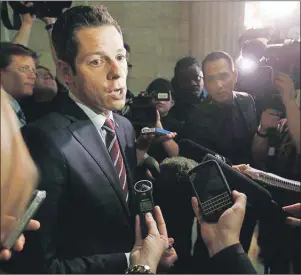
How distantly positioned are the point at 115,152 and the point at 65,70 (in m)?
0.25

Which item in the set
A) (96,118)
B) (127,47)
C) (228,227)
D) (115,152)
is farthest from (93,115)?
(228,227)

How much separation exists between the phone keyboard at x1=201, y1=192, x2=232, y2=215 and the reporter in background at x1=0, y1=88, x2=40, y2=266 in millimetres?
422

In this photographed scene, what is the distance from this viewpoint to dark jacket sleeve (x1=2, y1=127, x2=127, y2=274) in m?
0.77

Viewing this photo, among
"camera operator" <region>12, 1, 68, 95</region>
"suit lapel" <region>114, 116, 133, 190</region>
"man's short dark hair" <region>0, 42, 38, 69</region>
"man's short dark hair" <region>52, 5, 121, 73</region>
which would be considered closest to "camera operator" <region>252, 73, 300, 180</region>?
"suit lapel" <region>114, 116, 133, 190</region>

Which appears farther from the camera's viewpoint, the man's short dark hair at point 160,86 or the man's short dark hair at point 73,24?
the man's short dark hair at point 160,86

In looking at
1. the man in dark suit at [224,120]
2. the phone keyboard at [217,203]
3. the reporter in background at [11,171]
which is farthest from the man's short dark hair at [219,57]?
the reporter in background at [11,171]

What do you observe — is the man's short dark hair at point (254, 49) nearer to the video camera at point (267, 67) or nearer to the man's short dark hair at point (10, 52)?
the video camera at point (267, 67)

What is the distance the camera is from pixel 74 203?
0.81 metres

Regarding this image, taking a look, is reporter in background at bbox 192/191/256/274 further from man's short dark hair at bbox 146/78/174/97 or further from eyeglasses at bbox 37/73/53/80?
eyeglasses at bbox 37/73/53/80

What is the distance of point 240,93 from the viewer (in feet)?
3.06

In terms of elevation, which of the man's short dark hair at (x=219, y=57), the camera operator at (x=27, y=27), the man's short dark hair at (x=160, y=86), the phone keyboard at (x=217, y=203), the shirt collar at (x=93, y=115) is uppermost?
the camera operator at (x=27, y=27)

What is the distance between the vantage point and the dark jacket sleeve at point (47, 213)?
775 mm

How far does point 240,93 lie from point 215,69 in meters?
0.10

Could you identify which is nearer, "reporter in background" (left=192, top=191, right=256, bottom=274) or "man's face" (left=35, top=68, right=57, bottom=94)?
"reporter in background" (left=192, top=191, right=256, bottom=274)
